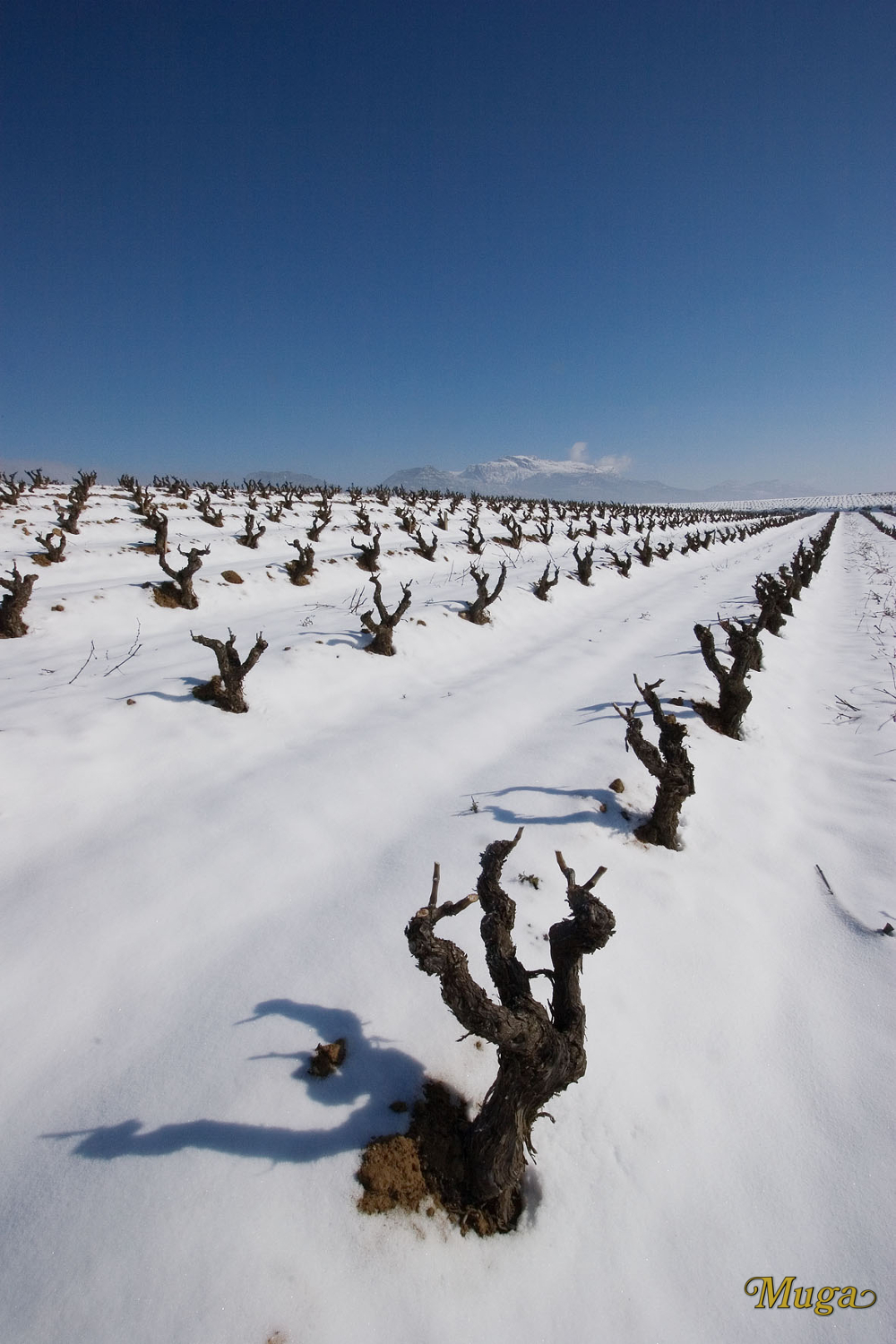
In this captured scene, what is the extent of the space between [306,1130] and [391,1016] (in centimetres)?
80

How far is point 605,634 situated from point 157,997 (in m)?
12.9

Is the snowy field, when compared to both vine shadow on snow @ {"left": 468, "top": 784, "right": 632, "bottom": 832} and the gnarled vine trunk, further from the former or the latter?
the gnarled vine trunk

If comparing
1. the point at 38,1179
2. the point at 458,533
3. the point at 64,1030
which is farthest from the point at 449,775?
the point at 458,533

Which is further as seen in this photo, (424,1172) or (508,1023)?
(424,1172)

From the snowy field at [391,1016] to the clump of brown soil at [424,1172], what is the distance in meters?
0.08

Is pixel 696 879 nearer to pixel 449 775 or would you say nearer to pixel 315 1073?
pixel 449 775

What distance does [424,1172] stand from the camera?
2697mm

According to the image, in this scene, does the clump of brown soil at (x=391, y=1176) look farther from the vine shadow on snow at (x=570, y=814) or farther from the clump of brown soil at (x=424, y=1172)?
the vine shadow on snow at (x=570, y=814)

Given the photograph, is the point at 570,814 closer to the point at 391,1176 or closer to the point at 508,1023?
the point at 508,1023

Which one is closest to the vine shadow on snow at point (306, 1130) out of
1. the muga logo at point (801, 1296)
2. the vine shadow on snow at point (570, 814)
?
the muga logo at point (801, 1296)

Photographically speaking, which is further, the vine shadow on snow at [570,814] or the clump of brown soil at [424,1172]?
the vine shadow on snow at [570,814]

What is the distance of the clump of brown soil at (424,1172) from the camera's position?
2.57 meters

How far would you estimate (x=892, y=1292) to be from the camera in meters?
2.49

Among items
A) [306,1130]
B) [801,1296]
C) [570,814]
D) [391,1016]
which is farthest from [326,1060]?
[570,814]
